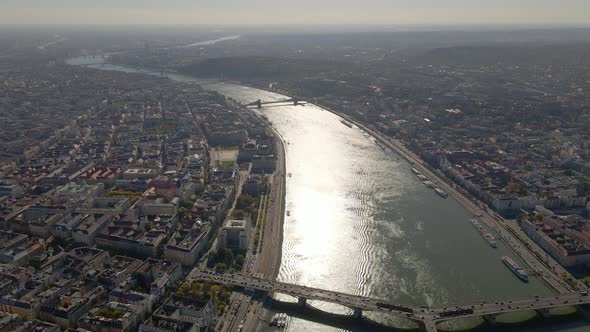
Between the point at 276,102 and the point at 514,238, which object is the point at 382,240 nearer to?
the point at 514,238

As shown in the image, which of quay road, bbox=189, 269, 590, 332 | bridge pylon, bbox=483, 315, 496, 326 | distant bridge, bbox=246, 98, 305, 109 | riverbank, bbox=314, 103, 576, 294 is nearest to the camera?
quay road, bbox=189, 269, 590, 332

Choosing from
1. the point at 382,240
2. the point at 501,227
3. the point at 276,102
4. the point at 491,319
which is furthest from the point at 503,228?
the point at 276,102

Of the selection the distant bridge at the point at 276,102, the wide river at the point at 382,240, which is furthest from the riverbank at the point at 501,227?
the distant bridge at the point at 276,102

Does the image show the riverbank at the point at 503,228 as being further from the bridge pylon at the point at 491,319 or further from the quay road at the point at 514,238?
the bridge pylon at the point at 491,319

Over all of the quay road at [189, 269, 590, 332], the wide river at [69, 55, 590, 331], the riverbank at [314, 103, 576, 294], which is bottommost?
the wide river at [69, 55, 590, 331]

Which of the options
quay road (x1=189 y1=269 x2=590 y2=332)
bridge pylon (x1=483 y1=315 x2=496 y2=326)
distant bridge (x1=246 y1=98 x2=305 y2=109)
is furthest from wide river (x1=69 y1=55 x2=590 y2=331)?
distant bridge (x1=246 y1=98 x2=305 y2=109)

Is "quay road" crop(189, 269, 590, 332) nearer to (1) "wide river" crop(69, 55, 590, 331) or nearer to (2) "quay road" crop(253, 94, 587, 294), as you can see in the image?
(1) "wide river" crop(69, 55, 590, 331)

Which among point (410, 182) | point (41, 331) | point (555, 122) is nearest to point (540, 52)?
point (555, 122)
